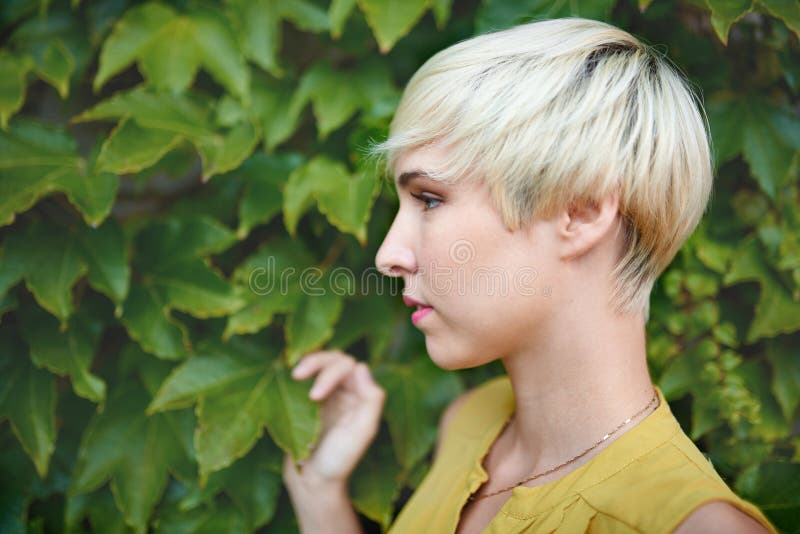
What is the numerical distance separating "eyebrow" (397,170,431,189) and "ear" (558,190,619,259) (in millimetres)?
184

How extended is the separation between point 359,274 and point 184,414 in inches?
16.6

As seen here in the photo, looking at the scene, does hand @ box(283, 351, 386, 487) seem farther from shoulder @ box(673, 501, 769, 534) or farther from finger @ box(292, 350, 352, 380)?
shoulder @ box(673, 501, 769, 534)

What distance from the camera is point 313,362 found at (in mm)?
1214

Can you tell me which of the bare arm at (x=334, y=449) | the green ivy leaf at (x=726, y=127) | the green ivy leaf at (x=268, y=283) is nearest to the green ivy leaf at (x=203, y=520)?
the bare arm at (x=334, y=449)

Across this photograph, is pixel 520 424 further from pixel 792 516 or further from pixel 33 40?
pixel 33 40

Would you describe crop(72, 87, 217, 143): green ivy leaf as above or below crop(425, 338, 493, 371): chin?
above

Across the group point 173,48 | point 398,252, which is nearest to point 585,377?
point 398,252

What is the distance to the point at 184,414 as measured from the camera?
4.17 feet

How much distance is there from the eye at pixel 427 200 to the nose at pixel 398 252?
1.5 inches

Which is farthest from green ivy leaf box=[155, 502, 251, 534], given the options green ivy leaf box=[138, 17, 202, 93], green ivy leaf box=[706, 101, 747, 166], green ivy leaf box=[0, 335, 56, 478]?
green ivy leaf box=[706, 101, 747, 166]

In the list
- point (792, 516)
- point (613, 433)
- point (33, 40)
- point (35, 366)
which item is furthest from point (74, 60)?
point (792, 516)

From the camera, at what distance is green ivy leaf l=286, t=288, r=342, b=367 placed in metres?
1.18

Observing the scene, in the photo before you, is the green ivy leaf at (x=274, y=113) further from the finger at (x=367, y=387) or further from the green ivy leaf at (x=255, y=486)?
the green ivy leaf at (x=255, y=486)

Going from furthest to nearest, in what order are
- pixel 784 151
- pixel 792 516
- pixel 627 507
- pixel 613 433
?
pixel 784 151 → pixel 792 516 → pixel 613 433 → pixel 627 507
